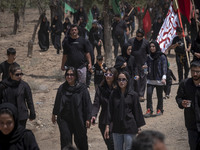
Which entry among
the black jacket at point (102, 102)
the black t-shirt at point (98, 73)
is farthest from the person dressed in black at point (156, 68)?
the black jacket at point (102, 102)

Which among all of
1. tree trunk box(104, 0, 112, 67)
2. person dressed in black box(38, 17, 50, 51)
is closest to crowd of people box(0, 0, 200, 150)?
tree trunk box(104, 0, 112, 67)

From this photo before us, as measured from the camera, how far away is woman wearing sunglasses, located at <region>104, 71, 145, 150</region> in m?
6.05

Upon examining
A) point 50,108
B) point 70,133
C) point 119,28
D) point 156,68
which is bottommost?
point 50,108

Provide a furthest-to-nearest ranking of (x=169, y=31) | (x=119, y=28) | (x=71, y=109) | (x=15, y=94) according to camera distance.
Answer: (x=119, y=28), (x=169, y=31), (x=15, y=94), (x=71, y=109)

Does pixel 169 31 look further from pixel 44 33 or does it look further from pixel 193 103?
pixel 44 33

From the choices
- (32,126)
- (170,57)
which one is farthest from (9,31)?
(32,126)

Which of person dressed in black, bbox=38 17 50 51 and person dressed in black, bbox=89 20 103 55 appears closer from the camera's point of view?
person dressed in black, bbox=89 20 103 55

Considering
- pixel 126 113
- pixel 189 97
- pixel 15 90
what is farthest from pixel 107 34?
pixel 189 97

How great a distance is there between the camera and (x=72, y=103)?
6559 millimetres

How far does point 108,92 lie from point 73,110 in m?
0.63

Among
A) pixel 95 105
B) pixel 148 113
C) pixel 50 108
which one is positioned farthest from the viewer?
pixel 50 108

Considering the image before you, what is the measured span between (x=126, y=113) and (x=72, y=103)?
0.90 metres

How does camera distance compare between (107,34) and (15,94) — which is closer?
(15,94)

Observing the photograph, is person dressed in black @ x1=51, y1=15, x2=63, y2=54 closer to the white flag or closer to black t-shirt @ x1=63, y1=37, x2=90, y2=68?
the white flag
